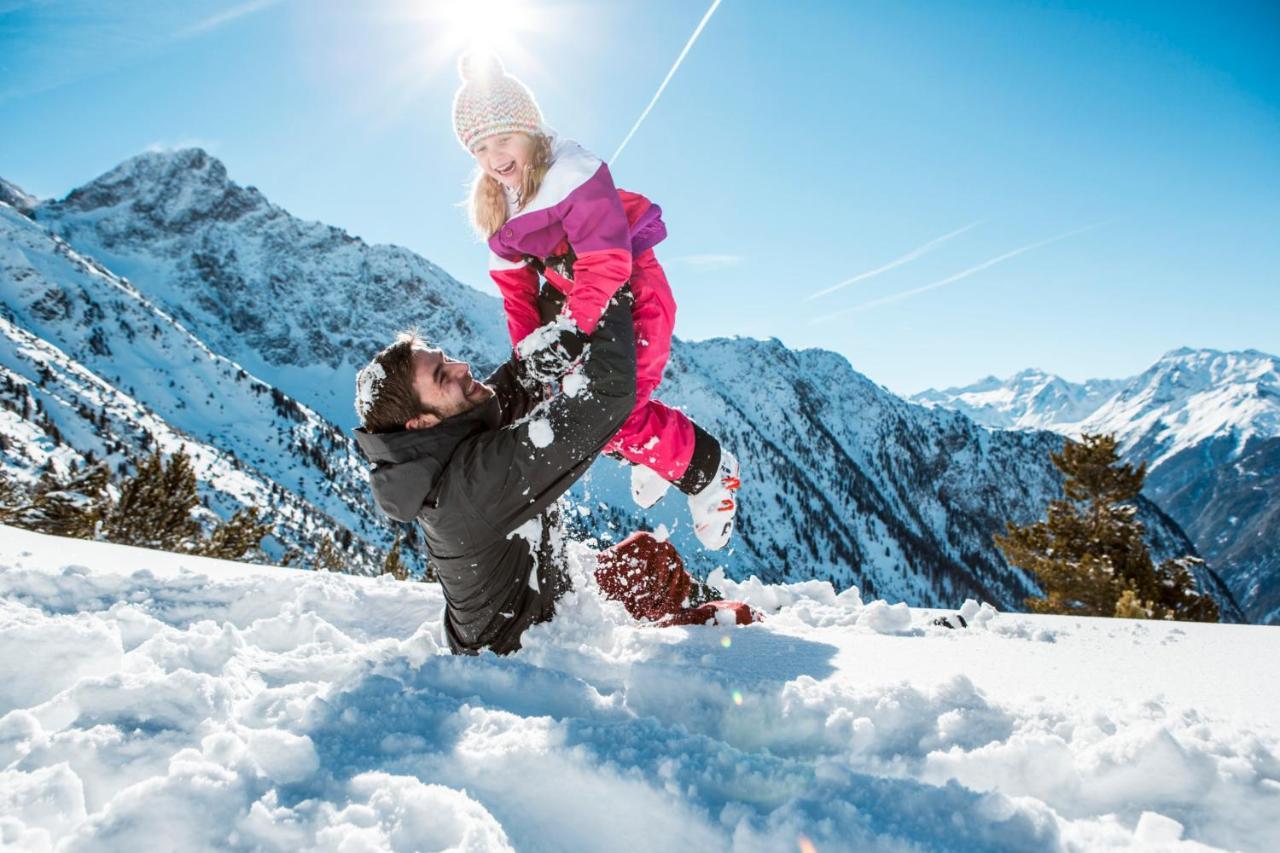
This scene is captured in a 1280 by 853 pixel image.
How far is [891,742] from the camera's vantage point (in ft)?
5.44

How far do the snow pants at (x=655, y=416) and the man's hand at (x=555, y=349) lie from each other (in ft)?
1.22

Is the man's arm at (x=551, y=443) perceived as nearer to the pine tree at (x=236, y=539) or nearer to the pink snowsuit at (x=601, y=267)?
the pink snowsuit at (x=601, y=267)

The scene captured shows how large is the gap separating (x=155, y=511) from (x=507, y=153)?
16577mm

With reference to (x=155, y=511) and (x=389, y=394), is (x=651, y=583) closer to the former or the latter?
(x=389, y=394)

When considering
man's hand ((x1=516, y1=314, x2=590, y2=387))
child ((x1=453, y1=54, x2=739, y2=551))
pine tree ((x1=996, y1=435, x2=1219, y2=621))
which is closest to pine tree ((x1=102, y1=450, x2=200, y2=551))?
child ((x1=453, y1=54, x2=739, y2=551))

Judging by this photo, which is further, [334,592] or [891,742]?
[334,592]

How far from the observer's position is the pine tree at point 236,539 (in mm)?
13703

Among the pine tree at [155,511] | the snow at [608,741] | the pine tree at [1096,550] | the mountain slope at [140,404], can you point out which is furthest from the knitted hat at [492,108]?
the mountain slope at [140,404]

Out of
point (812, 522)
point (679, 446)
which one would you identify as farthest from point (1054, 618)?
point (812, 522)

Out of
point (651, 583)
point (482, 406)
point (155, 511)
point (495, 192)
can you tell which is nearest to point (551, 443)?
point (482, 406)

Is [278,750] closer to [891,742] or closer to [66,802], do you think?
[66,802]

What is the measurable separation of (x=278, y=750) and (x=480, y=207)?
282 cm

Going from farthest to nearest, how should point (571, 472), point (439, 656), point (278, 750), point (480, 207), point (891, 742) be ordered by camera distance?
point (480, 207)
point (571, 472)
point (439, 656)
point (891, 742)
point (278, 750)

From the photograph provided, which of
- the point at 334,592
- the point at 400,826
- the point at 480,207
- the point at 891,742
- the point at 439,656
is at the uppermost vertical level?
the point at 480,207
